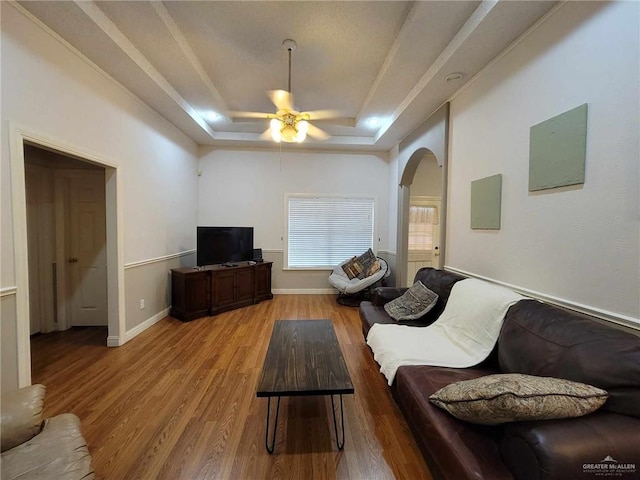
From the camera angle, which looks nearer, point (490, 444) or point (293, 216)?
point (490, 444)

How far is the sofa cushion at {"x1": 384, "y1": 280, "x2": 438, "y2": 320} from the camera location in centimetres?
275

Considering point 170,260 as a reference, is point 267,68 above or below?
above

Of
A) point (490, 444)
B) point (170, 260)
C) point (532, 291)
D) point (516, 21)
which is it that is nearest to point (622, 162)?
point (532, 291)

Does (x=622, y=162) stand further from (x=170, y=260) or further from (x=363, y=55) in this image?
(x=170, y=260)

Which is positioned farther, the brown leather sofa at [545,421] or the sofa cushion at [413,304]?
the sofa cushion at [413,304]

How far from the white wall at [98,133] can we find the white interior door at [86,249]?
64 cm

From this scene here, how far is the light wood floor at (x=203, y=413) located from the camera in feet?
5.24

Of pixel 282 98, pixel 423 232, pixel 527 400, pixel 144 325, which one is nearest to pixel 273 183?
pixel 282 98

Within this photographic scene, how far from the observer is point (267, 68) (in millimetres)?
3096

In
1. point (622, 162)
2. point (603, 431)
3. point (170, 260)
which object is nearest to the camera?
point (603, 431)

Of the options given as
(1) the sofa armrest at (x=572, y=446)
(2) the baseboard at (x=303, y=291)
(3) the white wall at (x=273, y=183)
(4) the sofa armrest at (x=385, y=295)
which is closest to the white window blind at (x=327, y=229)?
(3) the white wall at (x=273, y=183)

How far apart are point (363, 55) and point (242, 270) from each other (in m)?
3.58

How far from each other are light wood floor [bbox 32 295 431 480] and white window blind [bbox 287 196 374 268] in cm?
247

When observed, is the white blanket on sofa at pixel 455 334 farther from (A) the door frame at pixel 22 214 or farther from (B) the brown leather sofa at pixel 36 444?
(A) the door frame at pixel 22 214
